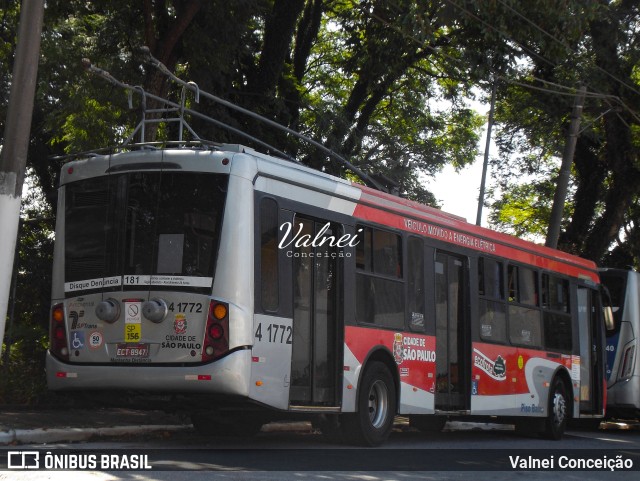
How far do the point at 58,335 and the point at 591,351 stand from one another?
470 inches

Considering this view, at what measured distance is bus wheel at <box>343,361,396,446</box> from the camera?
12.9 metres

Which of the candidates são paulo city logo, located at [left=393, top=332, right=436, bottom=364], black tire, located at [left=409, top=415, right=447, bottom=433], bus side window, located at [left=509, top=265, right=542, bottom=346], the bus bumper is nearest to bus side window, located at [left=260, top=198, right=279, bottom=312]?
the bus bumper

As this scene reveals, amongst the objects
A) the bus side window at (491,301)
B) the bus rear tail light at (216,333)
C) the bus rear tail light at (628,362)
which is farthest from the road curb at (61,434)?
the bus rear tail light at (628,362)

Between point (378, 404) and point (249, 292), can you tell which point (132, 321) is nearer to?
point (249, 292)

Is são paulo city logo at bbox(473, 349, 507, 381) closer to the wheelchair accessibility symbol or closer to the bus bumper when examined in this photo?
the bus bumper

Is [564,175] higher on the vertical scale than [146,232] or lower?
higher

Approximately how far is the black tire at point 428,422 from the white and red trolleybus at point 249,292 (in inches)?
35.1

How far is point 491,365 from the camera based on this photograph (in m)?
16.4

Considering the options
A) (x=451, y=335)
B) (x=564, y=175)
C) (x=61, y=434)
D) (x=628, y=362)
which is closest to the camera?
(x=61, y=434)

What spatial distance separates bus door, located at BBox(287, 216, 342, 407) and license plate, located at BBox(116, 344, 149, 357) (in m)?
1.74

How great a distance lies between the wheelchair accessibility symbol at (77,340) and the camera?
11383 mm

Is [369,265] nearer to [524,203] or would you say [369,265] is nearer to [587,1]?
[587,1]

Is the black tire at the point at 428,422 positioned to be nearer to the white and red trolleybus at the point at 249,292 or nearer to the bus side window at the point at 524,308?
the white and red trolleybus at the point at 249,292

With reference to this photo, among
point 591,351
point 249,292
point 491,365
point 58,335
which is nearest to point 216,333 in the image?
point 249,292
